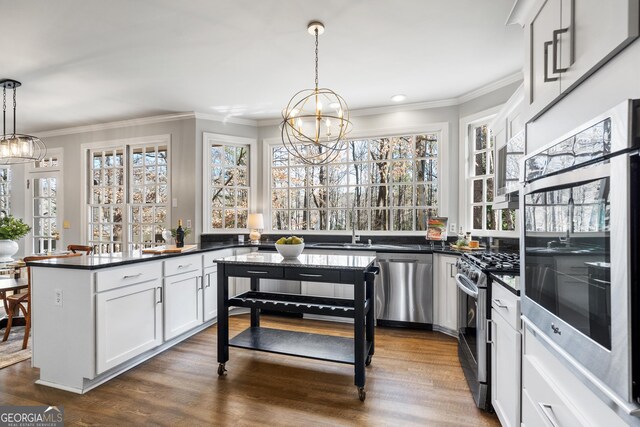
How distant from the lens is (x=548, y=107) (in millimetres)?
1438

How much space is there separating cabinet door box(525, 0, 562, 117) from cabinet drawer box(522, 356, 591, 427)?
116 cm

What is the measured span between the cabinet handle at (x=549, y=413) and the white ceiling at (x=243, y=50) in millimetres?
2366

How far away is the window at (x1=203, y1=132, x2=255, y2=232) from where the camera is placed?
15.0 ft

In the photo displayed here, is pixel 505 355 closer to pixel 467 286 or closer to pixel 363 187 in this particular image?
pixel 467 286

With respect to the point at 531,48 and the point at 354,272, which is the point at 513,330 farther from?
the point at 531,48

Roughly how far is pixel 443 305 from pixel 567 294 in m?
2.59

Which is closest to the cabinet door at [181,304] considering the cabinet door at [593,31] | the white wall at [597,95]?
the white wall at [597,95]

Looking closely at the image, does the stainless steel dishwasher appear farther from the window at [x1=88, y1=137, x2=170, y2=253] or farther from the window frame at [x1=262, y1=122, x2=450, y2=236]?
the window at [x1=88, y1=137, x2=170, y2=253]

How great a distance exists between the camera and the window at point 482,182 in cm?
363

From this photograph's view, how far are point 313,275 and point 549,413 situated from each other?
152 centimetres

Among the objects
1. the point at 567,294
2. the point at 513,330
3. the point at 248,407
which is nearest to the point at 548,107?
the point at 567,294

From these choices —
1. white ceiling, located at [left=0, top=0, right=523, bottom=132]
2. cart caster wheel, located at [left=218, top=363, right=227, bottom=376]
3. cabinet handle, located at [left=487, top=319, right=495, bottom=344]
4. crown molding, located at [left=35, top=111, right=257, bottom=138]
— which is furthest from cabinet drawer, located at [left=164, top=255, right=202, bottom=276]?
cabinet handle, located at [left=487, top=319, right=495, bottom=344]

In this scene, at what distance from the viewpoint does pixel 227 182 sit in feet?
15.7

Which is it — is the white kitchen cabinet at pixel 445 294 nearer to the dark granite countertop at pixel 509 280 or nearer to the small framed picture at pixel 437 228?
the small framed picture at pixel 437 228
